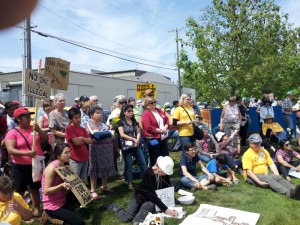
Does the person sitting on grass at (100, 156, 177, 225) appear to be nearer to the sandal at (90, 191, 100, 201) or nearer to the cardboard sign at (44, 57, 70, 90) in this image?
the sandal at (90, 191, 100, 201)

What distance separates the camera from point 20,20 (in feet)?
2.44

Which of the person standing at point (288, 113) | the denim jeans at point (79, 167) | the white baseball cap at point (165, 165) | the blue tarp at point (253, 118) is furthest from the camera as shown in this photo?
the blue tarp at point (253, 118)

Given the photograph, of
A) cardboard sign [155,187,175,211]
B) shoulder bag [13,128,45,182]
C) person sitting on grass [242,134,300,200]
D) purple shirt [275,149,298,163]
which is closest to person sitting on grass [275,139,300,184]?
purple shirt [275,149,298,163]

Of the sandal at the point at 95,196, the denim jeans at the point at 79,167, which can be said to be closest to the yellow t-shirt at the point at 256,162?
the sandal at the point at 95,196

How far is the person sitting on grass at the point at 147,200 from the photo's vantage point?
463 centimetres

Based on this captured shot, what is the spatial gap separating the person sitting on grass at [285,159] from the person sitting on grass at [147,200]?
11.0 ft

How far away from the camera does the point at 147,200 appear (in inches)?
188

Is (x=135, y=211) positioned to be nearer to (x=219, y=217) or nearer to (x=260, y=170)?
(x=219, y=217)

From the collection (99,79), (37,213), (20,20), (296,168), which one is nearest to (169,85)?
(99,79)

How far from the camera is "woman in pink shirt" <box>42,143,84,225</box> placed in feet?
13.6

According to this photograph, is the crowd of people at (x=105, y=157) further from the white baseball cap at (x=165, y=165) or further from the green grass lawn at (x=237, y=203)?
the green grass lawn at (x=237, y=203)

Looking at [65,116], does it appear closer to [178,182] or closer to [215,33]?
[178,182]

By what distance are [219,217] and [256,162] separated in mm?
2230

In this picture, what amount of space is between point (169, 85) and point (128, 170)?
3129 centimetres
